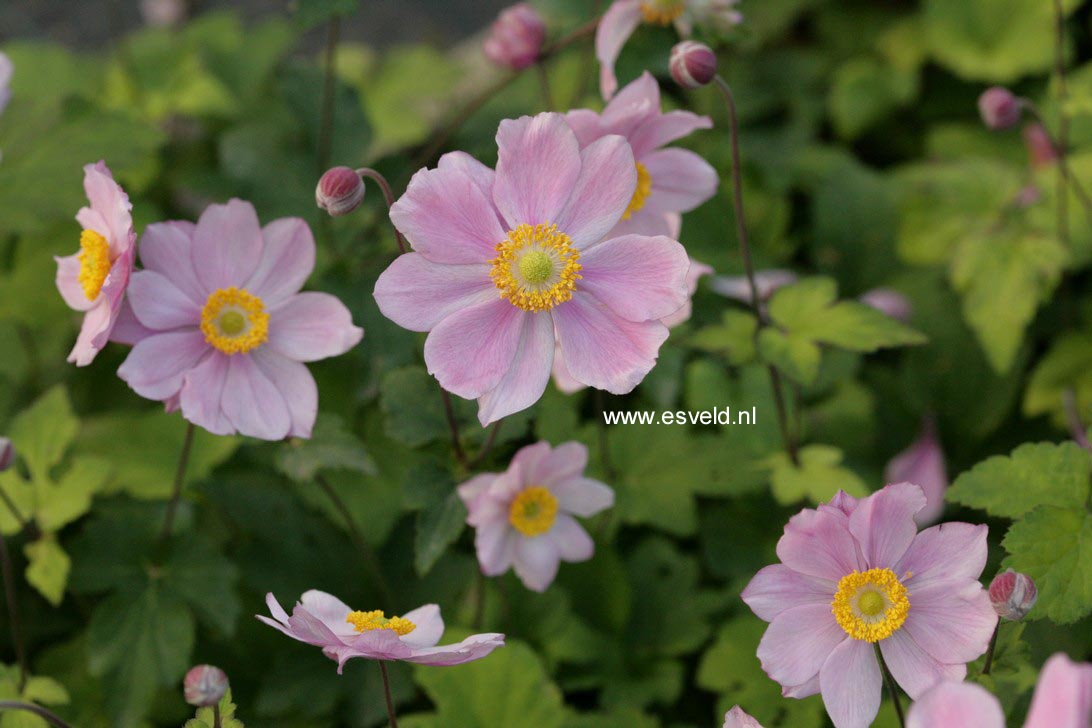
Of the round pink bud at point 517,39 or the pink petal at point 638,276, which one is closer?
the pink petal at point 638,276

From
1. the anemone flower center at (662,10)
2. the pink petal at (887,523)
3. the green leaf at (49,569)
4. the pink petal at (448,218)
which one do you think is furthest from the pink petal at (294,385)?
the anemone flower center at (662,10)

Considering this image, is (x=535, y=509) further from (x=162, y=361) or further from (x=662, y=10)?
(x=662, y=10)

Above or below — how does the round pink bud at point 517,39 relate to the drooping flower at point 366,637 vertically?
above

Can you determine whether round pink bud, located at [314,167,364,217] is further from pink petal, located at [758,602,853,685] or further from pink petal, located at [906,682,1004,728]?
pink petal, located at [906,682,1004,728]

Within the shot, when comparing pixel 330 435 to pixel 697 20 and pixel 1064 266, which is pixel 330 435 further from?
pixel 1064 266

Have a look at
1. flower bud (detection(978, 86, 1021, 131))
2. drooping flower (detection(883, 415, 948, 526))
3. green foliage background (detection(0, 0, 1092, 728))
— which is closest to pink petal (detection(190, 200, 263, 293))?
green foliage background (detection(0, 0, 1092, 728))

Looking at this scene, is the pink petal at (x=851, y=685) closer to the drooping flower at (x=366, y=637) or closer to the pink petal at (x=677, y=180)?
the drooping flower at (x=366, y=637)

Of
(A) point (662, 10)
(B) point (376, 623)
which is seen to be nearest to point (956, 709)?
(B) point (376, 623)
